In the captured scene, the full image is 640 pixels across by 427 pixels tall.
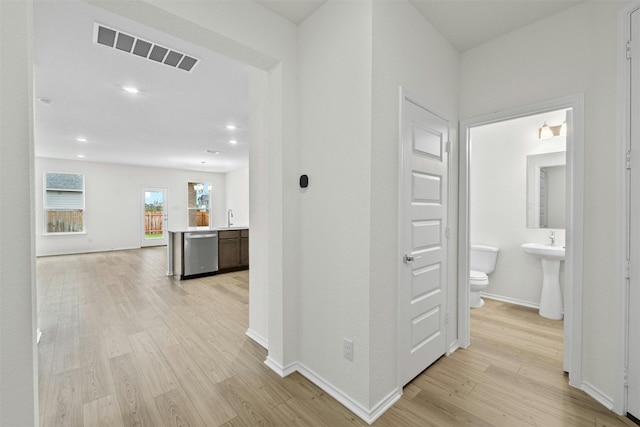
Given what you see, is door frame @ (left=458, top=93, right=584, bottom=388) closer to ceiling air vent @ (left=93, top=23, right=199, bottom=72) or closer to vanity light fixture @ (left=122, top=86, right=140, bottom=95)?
ceiling air vent @ (left=93, top=23, right=199, bottom=72)

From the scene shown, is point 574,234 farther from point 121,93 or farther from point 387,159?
point 121,93

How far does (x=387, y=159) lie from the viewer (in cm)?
181

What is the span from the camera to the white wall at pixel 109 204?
782 cm

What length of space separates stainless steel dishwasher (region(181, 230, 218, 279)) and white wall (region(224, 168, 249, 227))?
13.7ft

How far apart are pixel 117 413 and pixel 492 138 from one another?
495 cm

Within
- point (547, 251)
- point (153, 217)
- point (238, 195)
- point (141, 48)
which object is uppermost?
point (141, 48)

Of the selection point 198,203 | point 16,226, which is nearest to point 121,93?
point 16,226

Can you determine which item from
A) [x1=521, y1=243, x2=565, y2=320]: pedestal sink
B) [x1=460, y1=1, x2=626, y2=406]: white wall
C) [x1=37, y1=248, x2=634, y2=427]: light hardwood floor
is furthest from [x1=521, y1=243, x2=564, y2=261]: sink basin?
[x1=460, y1=1, x2=626, y2=406]: white wall

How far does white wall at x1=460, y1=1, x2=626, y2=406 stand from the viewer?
72.2 inches

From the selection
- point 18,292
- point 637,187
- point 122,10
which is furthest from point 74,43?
→ point 637,187

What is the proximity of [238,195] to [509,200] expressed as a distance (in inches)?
344

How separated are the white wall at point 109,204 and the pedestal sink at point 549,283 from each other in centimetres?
1029

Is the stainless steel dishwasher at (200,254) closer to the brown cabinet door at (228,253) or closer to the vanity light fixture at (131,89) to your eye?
the brown cabinet door at (228,253)

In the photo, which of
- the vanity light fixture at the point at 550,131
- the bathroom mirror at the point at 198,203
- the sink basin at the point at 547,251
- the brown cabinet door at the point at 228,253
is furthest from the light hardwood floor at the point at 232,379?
the bathroom mirror at the point at 198,203
